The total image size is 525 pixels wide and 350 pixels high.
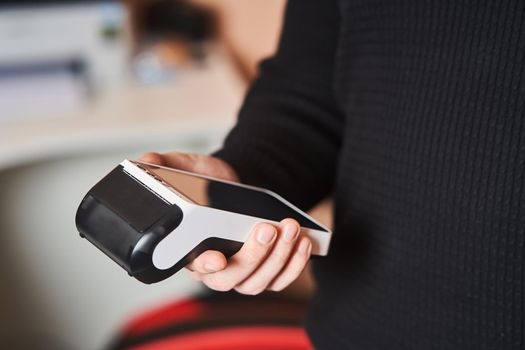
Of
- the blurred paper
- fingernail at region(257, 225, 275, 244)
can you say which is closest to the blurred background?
the blurred paper

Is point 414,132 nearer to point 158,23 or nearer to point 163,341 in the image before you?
point 163,341

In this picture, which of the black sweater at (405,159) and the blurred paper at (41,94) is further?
the blurred paper at (41,94)

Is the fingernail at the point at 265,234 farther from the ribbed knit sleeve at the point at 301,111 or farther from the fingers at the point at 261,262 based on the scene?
the ribbed knit sleeve at the point at 301,111

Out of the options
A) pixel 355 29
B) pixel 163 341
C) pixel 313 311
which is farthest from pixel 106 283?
pixel 355 29

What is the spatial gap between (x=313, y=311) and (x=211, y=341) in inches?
21.8

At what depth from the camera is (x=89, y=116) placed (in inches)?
42.6

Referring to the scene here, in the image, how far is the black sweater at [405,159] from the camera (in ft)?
1.44

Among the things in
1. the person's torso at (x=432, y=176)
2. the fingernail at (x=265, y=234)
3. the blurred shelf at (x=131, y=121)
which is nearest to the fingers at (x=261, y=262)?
the fingernail at (x=265, y=234)

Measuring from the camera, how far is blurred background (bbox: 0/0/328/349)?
1.07 m

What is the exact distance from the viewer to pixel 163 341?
3.70 feet

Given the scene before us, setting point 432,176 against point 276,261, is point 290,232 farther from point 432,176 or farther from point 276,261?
point 432,176

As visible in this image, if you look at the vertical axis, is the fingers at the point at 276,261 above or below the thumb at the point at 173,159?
below

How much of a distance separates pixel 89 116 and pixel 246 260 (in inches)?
29.3

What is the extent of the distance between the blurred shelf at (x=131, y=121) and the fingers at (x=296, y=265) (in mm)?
648
